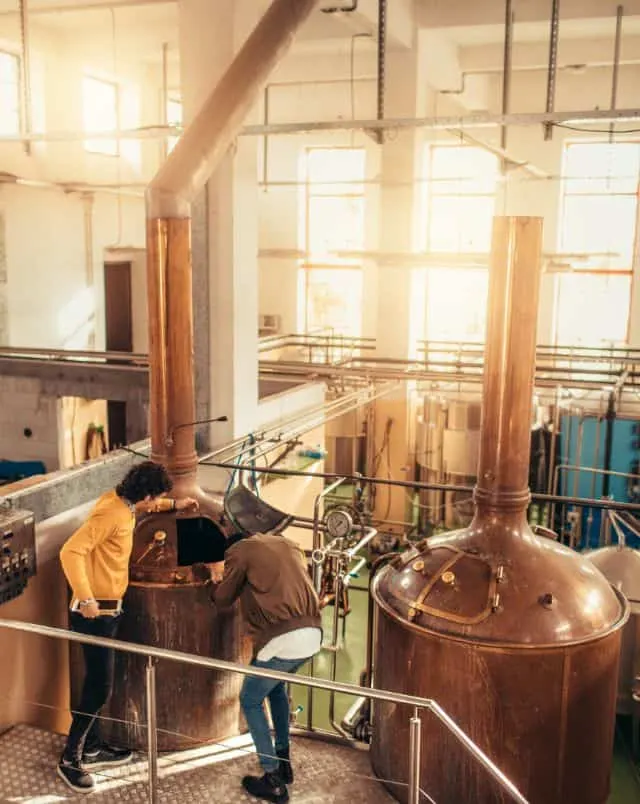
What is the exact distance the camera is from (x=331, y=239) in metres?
16.8

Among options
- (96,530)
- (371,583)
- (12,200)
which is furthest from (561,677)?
(12,200)

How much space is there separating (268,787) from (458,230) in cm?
1329

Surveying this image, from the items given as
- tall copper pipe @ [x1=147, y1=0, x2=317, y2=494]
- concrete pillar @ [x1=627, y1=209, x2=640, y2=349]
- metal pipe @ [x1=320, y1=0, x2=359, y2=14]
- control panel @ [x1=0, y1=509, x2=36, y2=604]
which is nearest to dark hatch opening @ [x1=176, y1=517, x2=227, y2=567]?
tall copper pipe @ [x1=147, y1=0, x2=317, y2=494]

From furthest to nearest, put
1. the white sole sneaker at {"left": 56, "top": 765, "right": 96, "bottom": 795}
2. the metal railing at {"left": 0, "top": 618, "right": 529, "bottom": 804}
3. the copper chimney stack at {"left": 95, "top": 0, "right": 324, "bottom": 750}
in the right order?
the copper chimney stack at {"left": 95, "top": 0, "right": 324, "bottom": 750}
the white sole sneaker at {"left": 56, "top": 765, "right": 96, "bottom": 795}
the metal railing at {"left": 0, "top": 618, "right": 529, "bottom": 804}

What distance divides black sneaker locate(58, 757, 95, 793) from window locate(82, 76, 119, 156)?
11.1 m

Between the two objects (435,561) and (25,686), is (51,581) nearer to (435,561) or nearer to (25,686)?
(25,686)

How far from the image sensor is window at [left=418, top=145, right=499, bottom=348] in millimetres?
15688

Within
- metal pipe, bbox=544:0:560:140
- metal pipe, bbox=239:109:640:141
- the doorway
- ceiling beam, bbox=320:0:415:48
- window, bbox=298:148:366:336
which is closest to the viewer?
metal pipe, bbox=239:109:640:141

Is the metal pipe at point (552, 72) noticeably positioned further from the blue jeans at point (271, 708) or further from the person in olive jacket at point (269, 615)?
the blue jeans at point (271, 708)

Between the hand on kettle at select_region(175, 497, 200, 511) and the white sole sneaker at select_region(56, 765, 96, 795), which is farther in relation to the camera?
the hand on kettle at select_region(175, 497, 200, 511)

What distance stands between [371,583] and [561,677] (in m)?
1.08

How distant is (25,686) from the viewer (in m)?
4.39

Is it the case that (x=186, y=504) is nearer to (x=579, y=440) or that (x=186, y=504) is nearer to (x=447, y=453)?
(x=579, y=440)

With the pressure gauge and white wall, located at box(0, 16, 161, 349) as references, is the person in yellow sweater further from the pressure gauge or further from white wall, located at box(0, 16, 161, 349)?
white wall, located at box(0, 16, 161, 349)
